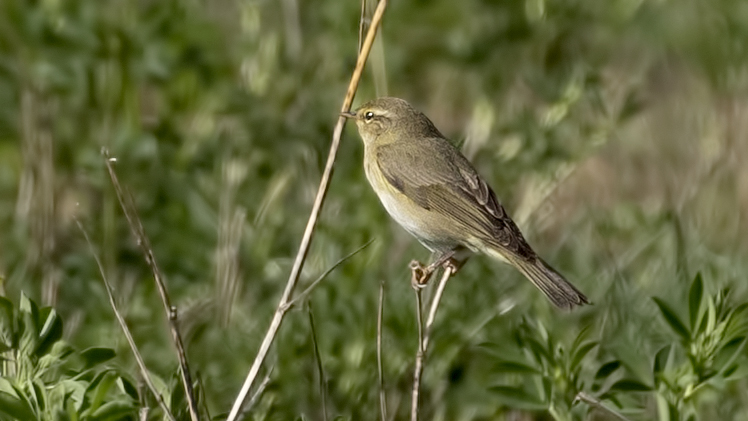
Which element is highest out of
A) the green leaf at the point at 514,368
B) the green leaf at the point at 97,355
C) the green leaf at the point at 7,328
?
the green leaf at the point at 7,328

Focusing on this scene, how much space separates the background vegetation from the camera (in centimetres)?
356

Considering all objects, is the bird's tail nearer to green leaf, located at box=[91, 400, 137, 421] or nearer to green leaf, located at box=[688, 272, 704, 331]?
green leaf, located at box=[688, 272, 704, 331]

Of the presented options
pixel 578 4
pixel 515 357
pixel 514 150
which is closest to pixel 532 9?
pixel 578 4

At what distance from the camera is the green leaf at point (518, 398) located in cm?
332

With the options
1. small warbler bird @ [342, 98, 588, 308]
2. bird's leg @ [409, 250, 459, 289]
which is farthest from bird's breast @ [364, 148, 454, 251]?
bird's leg @ [409, 250, 459, 289]

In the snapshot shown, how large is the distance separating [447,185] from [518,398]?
3.55 ft

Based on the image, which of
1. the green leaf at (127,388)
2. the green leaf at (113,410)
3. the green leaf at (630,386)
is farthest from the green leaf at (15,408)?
the green leaf at (630,386)

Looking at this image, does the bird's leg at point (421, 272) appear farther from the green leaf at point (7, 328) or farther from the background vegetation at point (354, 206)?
the green leaf at point (7, 328)

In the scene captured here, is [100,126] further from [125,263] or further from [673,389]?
[673,389]

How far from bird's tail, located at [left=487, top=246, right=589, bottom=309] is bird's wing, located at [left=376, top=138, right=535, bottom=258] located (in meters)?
0.07

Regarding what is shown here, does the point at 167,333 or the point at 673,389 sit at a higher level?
the point at 673,389

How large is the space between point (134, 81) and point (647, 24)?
342 cm

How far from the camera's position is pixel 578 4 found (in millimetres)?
5746

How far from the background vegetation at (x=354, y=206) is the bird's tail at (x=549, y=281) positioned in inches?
4.9
